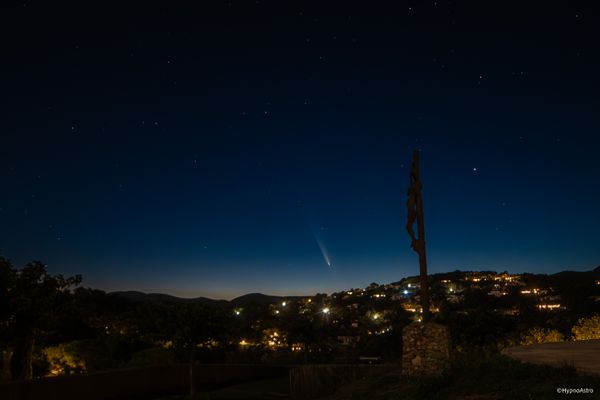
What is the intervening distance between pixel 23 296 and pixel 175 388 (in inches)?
295

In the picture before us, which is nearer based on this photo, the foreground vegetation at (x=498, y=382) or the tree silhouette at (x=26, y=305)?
the foreground vegetation at (x=498, y=382)

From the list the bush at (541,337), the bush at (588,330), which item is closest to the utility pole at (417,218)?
the bush at (541,337)

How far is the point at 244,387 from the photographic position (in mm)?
22516

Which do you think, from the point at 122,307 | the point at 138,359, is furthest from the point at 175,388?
the point at 122,307

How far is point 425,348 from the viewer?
438 inches

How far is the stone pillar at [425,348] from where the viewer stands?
35.7ft

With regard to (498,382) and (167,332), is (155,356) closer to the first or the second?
(167,332)

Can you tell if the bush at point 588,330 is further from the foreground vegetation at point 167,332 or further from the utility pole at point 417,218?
the utility pole at point 417,218

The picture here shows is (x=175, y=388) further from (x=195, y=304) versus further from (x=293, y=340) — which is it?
(x=293, y=340)

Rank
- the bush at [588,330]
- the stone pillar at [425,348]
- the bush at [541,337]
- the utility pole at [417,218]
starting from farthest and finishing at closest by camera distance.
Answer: the bush at [588,330]
the bush at [541,337]
the utility pole at [417,218]
the stone pillar at [425,348]

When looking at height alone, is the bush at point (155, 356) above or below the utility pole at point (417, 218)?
below

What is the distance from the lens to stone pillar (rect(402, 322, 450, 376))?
428 inches

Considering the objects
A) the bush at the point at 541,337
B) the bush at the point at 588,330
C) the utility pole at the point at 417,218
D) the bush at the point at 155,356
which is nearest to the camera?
the utility pole at the point at 417,218

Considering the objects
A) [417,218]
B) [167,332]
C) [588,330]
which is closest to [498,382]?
[417,218]
